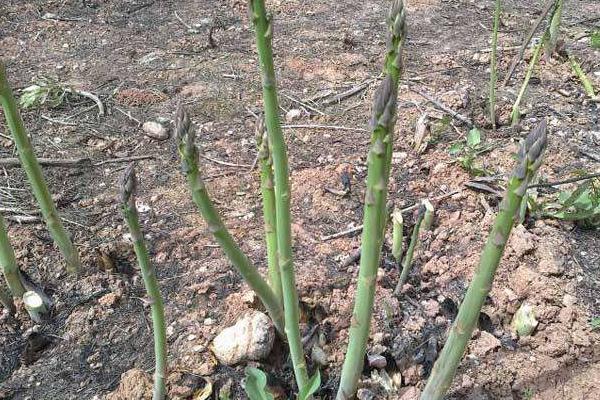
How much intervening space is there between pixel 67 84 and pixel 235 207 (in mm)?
1425

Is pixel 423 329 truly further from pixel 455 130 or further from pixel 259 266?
pixel 455 130

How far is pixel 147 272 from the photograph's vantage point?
4.28 feet

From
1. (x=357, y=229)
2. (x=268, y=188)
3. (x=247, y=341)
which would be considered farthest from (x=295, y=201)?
(x=268, y=188)

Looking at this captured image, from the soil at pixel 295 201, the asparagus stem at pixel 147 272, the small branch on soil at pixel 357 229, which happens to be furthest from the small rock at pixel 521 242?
the asparagus stem at pixel 147 272

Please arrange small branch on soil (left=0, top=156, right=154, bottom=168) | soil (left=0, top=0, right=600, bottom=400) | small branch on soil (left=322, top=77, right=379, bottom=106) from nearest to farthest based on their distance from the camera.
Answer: soil (left=0, top=0, right=600, bottom=400)
small branch on soil (left=0, top=156, right=154, bottom=168)
small branch on soil (left=322, top=77, right=379, bottom=106)

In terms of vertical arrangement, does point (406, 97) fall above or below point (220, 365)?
A: above

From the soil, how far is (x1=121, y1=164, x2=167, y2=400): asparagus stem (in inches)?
5.2

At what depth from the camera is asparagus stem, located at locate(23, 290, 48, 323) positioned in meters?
1.82

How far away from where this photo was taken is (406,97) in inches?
116

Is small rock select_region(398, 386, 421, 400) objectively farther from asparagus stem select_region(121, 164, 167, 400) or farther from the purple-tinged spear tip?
the purple-tinged spear tip

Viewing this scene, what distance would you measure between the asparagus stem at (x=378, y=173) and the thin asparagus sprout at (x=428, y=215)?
782 millimetres

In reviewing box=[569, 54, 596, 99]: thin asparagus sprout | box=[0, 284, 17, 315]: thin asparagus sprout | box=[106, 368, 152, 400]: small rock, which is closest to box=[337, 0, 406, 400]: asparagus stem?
box=[106, 368, 152, 400]: small rock

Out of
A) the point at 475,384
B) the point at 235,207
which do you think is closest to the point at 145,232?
the point at 235,207

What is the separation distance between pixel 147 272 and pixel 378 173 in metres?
0.58
